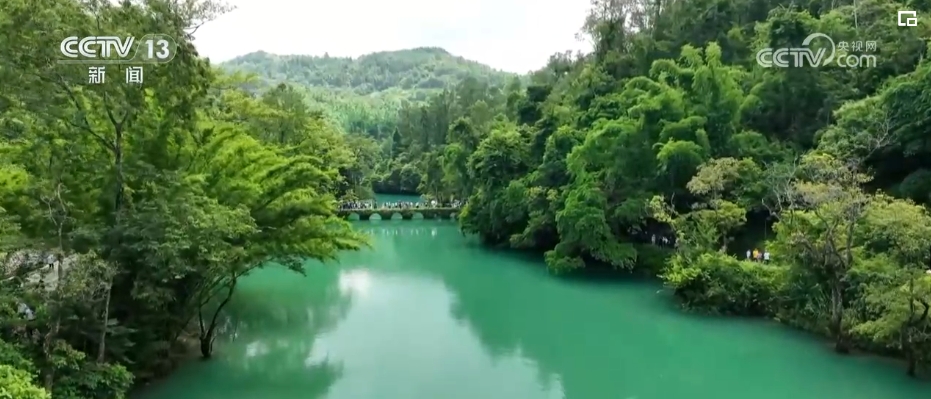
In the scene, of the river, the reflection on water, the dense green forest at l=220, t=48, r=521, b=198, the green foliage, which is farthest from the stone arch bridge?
the dense green forest at l=220, t=48, r=521, b=198

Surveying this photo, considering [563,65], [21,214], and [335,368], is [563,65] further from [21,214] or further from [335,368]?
[21,214]

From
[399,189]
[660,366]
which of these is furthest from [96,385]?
[399,189]

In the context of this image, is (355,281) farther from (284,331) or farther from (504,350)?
(504,350)

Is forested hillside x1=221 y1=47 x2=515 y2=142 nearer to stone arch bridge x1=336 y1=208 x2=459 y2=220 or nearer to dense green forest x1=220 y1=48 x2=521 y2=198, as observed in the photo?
dense green forest x1=220 y1=48 x2=521 y2=198

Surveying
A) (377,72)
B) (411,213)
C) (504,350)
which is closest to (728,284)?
(504,350)

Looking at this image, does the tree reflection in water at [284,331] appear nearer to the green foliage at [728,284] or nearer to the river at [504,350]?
the river at [504,350]

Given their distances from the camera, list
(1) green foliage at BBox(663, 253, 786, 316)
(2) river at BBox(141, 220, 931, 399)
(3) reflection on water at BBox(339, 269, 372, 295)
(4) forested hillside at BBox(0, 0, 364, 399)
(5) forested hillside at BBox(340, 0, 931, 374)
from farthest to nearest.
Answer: (3) reflection on water at BBox(339, 269, 372, 295) < (1) green foliage at BBox(663, 253, 786, 316) < (5) forested hillside at BBox(340, 0, 931, 374) < (2) river at BBox(141, 220, 931, 399) < (4) forested hillside at BBox(0, 0, 364, 399)
